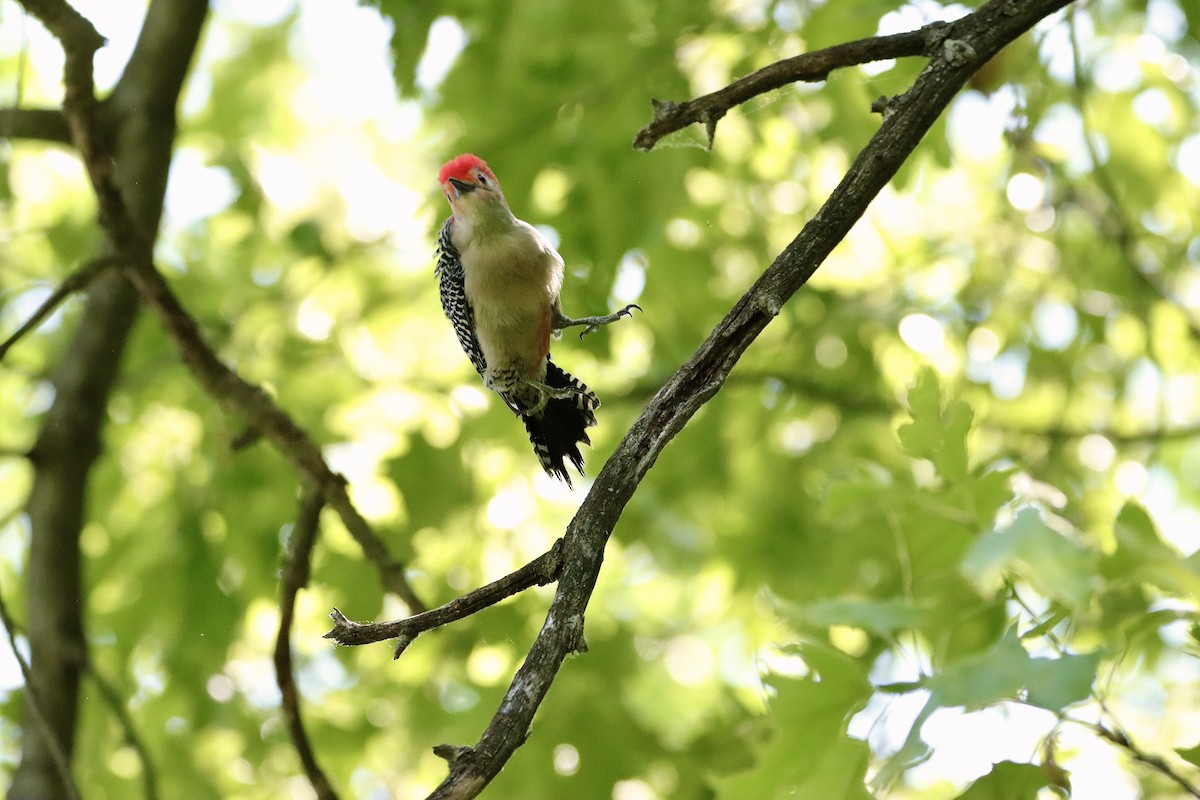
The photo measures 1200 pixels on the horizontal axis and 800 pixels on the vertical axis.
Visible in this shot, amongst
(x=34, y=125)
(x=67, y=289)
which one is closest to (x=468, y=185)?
(x=67, y=289)

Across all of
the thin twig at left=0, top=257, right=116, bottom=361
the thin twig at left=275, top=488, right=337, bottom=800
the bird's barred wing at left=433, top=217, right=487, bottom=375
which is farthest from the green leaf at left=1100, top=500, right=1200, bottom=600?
the thin twig at left=0, top=257, right=116, bottom=361

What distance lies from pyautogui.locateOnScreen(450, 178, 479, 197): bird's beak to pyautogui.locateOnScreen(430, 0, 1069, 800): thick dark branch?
0.42 metres

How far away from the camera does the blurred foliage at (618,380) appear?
3395 mm

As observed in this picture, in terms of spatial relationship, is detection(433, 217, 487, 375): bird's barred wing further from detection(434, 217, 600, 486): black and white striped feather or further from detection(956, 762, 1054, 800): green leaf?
detection(956, 762, 1054, 800): green leaf

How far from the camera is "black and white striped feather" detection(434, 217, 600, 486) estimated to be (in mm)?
1915

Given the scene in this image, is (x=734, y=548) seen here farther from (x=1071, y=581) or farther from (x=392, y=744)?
(x=1071, y=581)

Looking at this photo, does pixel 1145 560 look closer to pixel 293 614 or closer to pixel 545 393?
pixel 545 393

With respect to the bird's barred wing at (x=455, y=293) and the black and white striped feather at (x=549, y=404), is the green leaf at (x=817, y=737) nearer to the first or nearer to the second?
the black and white striped feather at (x=549, y=404)

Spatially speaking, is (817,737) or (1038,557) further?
(817,737)

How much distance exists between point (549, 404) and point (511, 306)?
0.95 feet

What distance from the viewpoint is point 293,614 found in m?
2.85

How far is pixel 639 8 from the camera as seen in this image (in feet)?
12.1

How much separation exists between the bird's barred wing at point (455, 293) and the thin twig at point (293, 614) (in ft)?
2.87

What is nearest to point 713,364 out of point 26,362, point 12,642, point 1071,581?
point 1071,581
